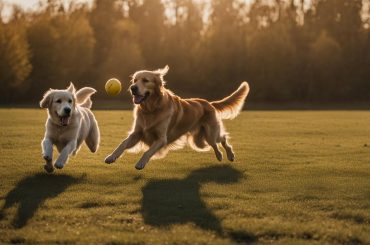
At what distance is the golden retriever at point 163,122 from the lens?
9922mm

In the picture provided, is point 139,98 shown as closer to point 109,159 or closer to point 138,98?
point 138,98

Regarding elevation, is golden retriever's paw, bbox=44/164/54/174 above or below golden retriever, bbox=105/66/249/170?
below

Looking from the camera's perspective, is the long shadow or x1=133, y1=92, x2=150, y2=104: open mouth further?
x1=133, y1=92, x2=150, y2=104: open mouth

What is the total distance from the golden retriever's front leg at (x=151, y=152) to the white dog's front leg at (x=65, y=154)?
1103mm

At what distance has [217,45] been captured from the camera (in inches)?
2606

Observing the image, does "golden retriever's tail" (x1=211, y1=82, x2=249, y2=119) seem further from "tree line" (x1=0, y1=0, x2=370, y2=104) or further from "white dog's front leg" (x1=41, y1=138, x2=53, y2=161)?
"tree line" (x1=0, y1=0, x2=370, y2=104)

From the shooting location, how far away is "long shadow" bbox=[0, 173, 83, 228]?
6453 millimetres

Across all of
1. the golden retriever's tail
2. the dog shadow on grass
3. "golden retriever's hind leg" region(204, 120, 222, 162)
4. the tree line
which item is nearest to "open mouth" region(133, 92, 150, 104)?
the dog shadow on grass

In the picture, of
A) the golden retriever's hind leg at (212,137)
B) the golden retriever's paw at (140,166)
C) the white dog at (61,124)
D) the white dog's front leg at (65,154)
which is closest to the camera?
the white dog's front leg at (65,154)

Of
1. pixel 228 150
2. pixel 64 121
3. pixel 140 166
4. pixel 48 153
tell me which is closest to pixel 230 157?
pixel 228 150

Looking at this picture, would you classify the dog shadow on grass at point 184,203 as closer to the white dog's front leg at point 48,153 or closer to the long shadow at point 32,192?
the long shadow at point 32,192

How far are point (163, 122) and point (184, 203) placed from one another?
3.21 m

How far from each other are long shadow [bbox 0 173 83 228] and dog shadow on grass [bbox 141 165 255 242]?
1.21 metres

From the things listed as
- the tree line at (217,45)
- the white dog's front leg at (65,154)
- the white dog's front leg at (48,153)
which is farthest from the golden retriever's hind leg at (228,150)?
the tree line at (217,45)
